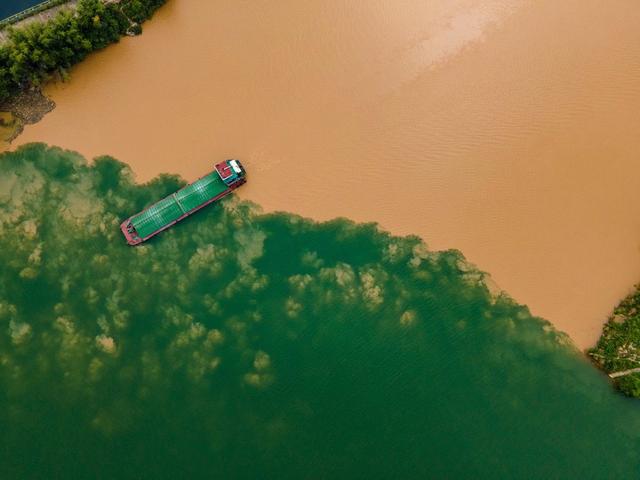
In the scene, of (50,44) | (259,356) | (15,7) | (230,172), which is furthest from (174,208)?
(15,7)

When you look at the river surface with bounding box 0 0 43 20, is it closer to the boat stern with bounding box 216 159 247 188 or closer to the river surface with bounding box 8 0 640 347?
the river surface with bounding box 8 0 640 347

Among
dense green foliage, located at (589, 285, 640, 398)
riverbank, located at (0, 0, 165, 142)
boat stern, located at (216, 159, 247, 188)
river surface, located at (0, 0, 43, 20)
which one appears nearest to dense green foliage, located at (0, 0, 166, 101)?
riverbank, located at (0, 0, 165, 142)

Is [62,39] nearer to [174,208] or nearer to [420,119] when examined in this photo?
[174,208]

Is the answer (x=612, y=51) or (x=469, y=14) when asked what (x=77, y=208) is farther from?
(x=612, y=51)

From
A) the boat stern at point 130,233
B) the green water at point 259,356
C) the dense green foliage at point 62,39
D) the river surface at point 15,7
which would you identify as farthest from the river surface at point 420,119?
the river surface at point 15,7

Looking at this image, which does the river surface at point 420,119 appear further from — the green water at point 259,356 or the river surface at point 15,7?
the river surface at point 15,7

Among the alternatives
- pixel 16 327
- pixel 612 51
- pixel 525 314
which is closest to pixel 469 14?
pixel 612 51
